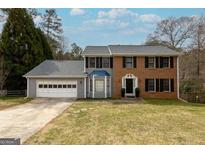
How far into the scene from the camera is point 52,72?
2659cm

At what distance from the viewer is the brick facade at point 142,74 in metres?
25.6

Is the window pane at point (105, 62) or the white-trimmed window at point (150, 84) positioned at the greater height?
the window pane at point (105, 62)

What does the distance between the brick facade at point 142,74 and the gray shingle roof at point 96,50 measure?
1.41 meters

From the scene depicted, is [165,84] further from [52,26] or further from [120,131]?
[52,26]

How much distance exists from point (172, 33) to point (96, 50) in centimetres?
1797

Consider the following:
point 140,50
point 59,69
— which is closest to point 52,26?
point 59,69

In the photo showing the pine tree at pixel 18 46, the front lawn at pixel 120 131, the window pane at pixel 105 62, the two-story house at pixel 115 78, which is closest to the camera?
the front lawn at pixel 120 131

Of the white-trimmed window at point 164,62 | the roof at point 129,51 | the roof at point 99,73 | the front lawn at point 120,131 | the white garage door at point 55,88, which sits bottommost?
the front lawn at point 120,131

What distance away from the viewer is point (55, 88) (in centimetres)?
2603

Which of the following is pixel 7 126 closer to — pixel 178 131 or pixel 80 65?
pixel 178 131

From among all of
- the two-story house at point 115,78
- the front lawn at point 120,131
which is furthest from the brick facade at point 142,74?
the front lawn at point 120,131

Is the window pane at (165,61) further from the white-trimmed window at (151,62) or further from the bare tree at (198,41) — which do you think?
the bare tree at (198,41)

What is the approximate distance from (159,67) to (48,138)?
18026mm

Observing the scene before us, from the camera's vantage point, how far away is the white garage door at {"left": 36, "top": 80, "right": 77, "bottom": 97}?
2592cm
